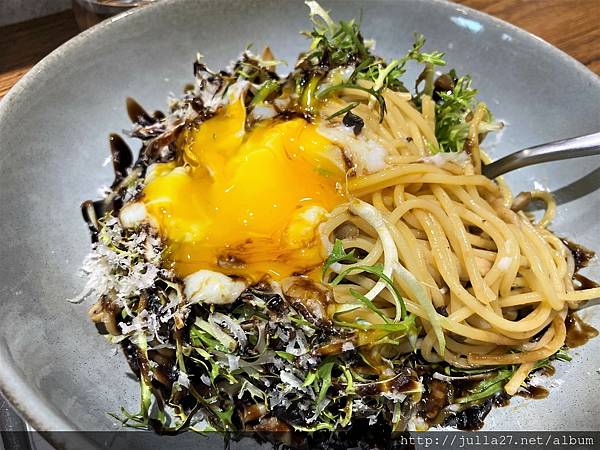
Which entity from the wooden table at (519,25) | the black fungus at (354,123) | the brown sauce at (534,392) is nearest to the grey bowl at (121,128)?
the brown sauce at (534,392)

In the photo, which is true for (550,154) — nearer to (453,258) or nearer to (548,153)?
(548,153)

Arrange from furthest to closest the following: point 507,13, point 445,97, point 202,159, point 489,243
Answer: point 507,13 → point 445,97 → point 489,243 → point 202,159

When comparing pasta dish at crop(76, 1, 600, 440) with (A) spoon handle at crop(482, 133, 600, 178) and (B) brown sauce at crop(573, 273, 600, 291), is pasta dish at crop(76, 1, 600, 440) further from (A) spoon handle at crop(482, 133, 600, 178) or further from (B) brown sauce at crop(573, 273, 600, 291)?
(A) spoon handle at crop(482, 133, 600, 178)

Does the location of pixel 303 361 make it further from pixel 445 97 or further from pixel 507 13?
pixel 507 13

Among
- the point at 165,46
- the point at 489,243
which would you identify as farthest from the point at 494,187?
the point at 165,46

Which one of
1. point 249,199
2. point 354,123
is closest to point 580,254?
point 354,123

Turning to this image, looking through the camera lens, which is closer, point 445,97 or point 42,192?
point 42,192

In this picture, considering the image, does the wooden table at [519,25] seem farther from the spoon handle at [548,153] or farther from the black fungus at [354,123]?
the black fungus at [354,123]
